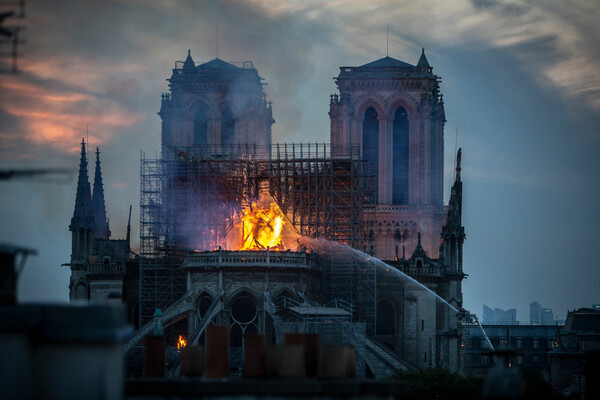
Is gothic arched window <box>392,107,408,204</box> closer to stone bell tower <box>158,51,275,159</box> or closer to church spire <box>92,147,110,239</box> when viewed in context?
stone bell tower <box>158,51,275,159</box>

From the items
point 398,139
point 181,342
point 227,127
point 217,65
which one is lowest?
point 181,342

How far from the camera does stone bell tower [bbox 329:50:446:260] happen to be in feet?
304

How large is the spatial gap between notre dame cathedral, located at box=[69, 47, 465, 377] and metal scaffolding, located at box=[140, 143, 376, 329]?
0.09m

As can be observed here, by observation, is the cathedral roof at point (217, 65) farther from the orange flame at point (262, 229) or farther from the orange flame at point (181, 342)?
the orange flame at point (181, 342)

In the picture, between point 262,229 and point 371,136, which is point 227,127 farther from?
point 262,229

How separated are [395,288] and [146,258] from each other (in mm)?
15539

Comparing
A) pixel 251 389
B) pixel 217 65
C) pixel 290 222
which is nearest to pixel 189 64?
pixel 217 65

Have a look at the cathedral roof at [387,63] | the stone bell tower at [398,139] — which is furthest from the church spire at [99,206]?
the cathedral roof at [387,63]

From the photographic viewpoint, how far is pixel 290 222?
78.8 meters

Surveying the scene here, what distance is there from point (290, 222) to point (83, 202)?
15137 mm

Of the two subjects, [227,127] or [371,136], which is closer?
[227,127]

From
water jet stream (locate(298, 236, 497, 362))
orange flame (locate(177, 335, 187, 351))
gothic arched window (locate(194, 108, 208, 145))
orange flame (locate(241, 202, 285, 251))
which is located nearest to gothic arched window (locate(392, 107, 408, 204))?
gothic arched window (locate(194, 108, 208, 145))

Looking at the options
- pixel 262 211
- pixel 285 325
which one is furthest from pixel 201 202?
pixel 285 325

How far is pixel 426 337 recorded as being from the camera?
255 ft
